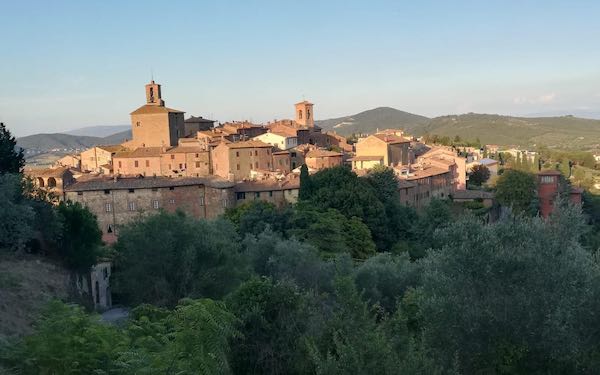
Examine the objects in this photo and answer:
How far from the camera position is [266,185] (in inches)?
1939

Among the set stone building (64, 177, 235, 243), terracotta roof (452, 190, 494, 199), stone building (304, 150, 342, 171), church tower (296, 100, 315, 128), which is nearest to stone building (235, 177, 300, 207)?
stone building (64, 177, 235, 243)

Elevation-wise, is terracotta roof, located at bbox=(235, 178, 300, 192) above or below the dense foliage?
above

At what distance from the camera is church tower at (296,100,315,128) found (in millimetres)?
90188

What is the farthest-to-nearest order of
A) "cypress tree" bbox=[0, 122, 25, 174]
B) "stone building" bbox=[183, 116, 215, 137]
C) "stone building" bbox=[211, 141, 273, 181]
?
"stone building" bbox=[183, 116, 215, 137], "stone building" bbox=[211, 141, 273, 181], "cypress tree" bbox=[0, 122, 25, 174]

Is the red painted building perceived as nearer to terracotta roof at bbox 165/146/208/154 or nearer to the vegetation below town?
terracotta roof at bbox 165/146/208/154

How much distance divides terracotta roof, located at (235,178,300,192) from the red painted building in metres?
23.2

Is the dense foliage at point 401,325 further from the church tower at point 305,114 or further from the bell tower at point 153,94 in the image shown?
the church tower at point 305,114

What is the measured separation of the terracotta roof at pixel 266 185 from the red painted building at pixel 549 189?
2323 centimetres

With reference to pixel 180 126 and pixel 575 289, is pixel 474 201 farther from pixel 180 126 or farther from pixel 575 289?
pixel 575 289

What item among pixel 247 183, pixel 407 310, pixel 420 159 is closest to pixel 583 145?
pixel 420 159

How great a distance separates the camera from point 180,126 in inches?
2726

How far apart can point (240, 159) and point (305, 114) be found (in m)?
34.8

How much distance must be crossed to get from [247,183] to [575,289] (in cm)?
4021

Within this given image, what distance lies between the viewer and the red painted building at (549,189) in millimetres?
55831
